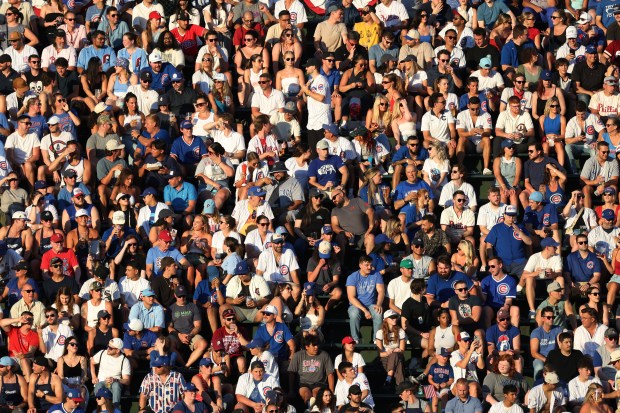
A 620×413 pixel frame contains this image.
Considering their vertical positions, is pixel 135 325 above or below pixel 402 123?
below

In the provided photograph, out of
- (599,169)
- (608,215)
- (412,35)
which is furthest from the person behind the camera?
(412,35)

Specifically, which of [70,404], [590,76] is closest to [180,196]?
[70,404]

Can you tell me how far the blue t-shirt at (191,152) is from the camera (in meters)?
27.2

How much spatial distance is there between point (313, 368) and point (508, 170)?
197 inches

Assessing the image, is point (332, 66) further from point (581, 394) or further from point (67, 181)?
point (581, 394)

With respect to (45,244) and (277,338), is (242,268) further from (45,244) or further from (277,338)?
(45,244)

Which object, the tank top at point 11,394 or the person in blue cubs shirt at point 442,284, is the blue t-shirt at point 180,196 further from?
the person in blue cubs shirt at point 442,284

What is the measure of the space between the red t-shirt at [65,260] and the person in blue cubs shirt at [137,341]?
1558 millimetres

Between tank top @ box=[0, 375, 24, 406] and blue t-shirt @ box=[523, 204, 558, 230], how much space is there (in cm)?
790

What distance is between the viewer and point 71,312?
25.0 metres

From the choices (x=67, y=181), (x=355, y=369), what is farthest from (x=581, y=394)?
(x=67, y=181)

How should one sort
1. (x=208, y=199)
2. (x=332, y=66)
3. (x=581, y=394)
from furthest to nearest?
(x=332, y=66), (x=208, y=199), (x=581, y=394)

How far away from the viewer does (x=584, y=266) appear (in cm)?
2520

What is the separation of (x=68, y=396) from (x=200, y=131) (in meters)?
5.73
